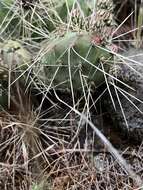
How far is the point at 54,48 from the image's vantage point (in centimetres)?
180

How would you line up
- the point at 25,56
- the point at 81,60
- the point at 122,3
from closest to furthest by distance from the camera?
1. the point at 81,60
2. the point at 25,56
3. the point at 122,3

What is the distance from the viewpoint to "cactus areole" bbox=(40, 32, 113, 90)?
5.74 ft

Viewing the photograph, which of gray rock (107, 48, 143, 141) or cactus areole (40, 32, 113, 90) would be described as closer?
cactus areole (40, 32, 113, 90)

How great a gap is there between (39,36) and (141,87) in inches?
19.8

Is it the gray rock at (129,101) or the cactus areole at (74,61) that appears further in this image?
the gray rock at (129,101)

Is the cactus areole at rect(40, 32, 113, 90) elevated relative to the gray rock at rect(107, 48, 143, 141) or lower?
elevated

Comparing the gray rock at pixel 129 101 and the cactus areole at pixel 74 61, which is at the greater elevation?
the cactus areole at pixel 74 61

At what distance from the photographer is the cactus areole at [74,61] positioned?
1749mm

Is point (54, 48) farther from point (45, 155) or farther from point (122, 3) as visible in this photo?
point (122, 3)

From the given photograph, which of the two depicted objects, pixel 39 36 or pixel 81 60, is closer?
pixel 81 60

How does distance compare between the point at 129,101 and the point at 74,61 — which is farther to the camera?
the point at 129,101

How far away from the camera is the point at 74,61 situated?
5.87ft

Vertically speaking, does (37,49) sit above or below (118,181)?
above

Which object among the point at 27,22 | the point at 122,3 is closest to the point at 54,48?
the point at 27,22
